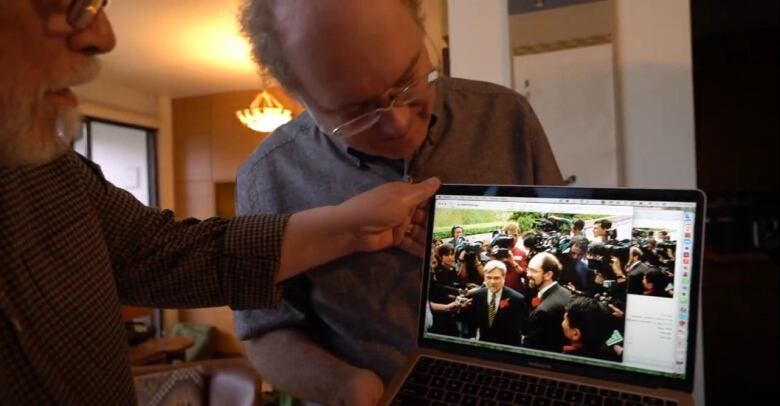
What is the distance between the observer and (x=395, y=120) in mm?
693

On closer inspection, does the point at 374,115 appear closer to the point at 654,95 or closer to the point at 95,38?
the point at 95,38

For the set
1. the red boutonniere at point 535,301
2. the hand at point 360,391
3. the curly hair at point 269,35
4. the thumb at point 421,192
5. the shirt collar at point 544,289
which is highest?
the curly hair at point 269,35

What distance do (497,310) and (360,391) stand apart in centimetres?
22

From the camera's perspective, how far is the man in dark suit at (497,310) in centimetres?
63

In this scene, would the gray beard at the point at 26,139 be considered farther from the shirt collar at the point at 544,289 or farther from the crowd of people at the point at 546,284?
the shirt collar at the point at 544,289

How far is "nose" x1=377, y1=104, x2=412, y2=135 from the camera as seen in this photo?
0.69 m

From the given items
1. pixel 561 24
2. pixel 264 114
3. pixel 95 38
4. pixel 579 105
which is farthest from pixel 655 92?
pixel 264 114

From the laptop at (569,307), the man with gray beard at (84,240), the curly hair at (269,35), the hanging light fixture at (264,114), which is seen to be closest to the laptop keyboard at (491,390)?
the laptop at (569,307)

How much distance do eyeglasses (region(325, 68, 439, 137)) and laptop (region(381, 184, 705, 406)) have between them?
148mm

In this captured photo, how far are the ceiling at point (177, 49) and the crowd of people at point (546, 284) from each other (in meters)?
1.67

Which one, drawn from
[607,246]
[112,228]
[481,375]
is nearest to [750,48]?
[607,246]

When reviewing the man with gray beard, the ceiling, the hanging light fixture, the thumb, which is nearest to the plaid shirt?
the man with gray beard

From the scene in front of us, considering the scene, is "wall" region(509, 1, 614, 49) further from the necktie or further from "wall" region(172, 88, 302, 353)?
"wall" region(172, 88, 302, 353)

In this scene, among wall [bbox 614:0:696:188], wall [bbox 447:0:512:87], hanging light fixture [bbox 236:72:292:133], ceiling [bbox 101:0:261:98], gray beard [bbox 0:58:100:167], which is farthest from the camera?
hanging light fixture [bbox 236:72:292:133]
